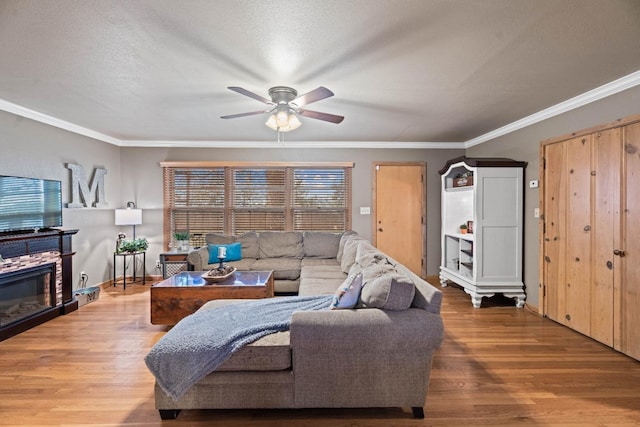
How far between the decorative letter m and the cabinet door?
6280 millimetres

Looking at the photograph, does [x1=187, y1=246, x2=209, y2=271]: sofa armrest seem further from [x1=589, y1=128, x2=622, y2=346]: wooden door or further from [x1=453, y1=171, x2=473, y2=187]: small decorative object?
[x1=589, y1=128, x2=622, y2=346]: wooden door

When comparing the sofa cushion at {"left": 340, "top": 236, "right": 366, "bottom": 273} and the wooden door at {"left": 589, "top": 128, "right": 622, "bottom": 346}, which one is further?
the sofa cushion at {"left": 340, "top": 236, "right": 366, "bottom": 273}

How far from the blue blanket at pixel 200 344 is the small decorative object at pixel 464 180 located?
3440 millimetres

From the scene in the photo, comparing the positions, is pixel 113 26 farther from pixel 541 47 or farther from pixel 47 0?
pixel 541 47

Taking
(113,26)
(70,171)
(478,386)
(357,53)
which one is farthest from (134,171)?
(478,386)

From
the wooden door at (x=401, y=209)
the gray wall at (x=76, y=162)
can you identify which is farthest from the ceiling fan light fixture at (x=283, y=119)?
the gray wall at (x=76, y=162)

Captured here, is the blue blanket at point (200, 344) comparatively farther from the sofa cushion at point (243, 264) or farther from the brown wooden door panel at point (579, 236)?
the brown wooden door panel at point (579, 236)

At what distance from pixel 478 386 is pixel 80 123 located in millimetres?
5381

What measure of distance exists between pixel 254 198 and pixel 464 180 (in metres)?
3.36

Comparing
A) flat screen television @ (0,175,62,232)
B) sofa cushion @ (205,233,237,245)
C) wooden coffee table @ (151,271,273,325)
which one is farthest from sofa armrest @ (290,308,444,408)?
flat screen television @ (0,175,62,232)

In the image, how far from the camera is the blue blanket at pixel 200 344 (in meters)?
1.80

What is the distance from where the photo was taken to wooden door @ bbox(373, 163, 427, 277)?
5.57m

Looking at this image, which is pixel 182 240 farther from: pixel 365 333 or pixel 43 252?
pixel 365 333

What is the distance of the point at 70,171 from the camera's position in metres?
4.39
